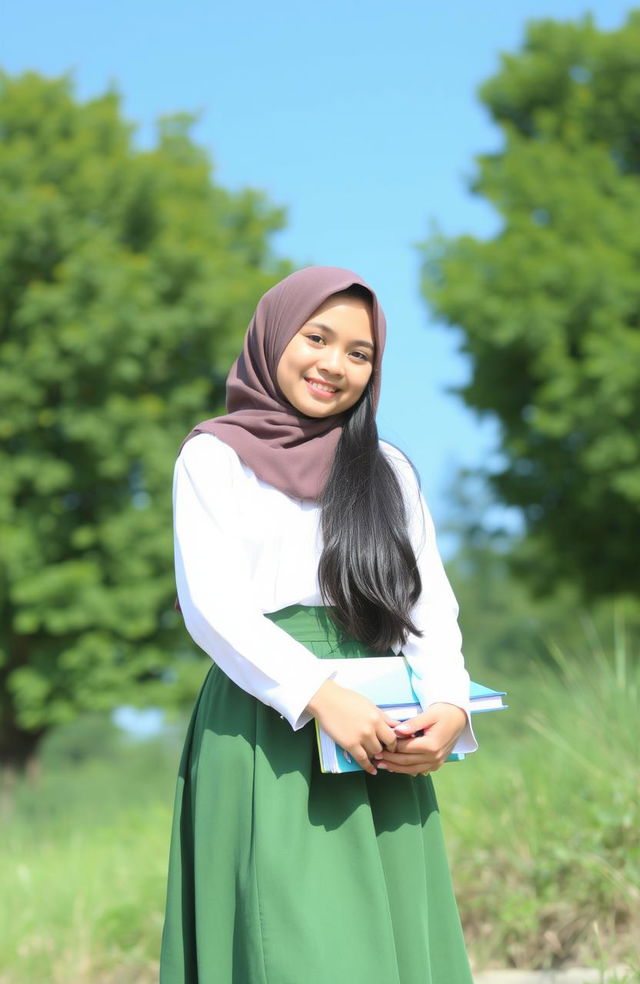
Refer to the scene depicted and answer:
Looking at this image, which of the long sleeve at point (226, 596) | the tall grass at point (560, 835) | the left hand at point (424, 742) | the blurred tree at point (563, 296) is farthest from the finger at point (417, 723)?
the blurred tree at point (563, 296)

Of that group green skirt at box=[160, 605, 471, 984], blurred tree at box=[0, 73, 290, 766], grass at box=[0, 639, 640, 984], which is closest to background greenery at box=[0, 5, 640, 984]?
blurred tree at box=[0, 73, 290, 766]

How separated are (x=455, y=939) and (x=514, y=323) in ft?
37.8

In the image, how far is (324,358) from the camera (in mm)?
2473

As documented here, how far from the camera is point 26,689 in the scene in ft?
39.8

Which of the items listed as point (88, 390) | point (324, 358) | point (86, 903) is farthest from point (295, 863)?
point (88, 390)

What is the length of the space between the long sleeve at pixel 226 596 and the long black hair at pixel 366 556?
7.1 inches

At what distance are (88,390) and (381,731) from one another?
11.1 m

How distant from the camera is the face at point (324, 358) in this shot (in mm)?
2475

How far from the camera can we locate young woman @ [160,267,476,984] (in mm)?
2158

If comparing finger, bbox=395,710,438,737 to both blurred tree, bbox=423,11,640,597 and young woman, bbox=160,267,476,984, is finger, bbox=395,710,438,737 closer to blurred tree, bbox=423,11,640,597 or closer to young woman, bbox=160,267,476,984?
young woman, bbox=160,267,476,984

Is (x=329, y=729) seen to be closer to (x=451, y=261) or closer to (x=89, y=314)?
(x=89, y=314)

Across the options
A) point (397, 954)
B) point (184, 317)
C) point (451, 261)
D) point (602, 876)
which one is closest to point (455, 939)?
point (397, 954)

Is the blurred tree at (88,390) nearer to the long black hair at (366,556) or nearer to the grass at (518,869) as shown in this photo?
the grass at (518,869)

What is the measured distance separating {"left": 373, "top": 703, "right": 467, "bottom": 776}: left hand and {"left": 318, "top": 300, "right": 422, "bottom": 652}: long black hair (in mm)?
231
